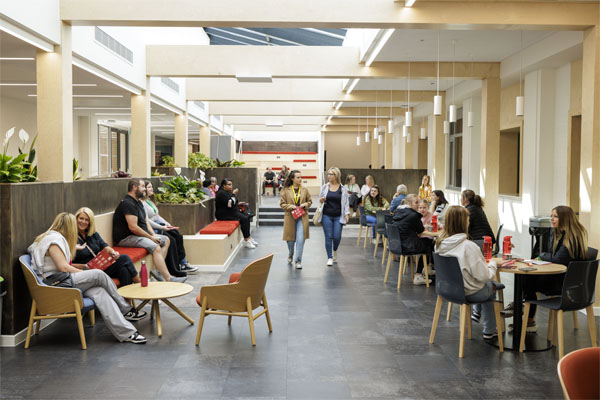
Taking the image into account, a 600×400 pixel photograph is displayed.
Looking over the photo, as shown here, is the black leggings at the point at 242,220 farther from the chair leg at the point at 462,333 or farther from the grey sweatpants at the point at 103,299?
the chair leg at the point at 462,333

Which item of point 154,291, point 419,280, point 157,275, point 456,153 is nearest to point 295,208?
point 419,280

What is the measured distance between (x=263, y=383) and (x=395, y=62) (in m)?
7.99

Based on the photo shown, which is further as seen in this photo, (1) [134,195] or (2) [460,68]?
(2) [460,68]

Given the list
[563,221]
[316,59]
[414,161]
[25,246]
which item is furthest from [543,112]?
[414,161]

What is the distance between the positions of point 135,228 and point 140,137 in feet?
12.7

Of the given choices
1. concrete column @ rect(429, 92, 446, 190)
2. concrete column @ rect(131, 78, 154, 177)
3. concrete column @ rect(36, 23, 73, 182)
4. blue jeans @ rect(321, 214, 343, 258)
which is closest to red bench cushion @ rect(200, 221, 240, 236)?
blue jeans @ rect(321, 214, 343, 258)

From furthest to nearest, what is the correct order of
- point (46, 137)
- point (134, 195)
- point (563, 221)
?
point (134, 195) < point (46, 137) < point (563, 221)

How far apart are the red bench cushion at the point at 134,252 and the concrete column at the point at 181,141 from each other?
25.3 feet

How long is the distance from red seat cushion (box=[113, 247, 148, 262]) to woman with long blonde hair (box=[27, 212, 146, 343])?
156cm

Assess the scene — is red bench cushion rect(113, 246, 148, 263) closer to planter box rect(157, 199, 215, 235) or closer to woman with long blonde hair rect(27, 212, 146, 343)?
woman with long blonde hair rect(27, 212, 146, 343)

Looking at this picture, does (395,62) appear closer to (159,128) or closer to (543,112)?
(543,112)

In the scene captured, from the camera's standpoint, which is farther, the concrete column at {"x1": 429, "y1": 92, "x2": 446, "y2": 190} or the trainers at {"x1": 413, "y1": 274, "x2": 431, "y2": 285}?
the concrete column at {"x1": 429, "y1": 92, "x2": 446, "y2": 190}

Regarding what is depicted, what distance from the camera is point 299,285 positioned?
25.0ft

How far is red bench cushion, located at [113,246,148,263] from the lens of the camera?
679 centimetres
